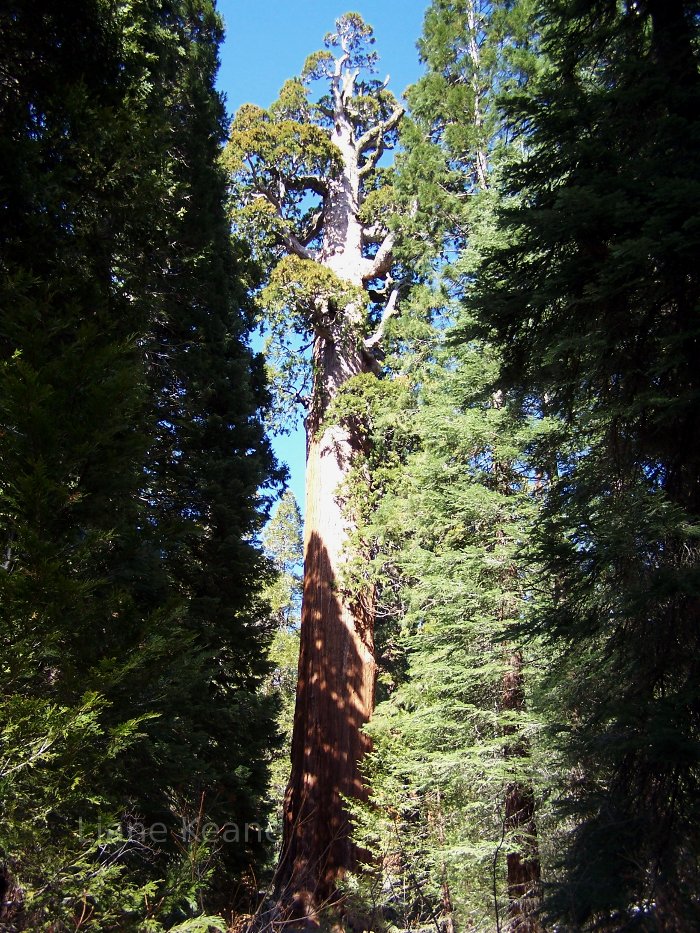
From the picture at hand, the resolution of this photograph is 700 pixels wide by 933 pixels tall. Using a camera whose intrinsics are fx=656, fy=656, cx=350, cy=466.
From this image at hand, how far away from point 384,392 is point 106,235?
5.86m

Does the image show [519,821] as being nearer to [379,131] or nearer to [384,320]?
[384,320]

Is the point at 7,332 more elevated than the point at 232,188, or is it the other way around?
the point at 232,188

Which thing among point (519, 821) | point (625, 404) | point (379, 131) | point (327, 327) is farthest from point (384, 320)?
point (519, 821)

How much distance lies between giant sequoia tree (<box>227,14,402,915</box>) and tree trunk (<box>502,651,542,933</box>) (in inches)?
79.8

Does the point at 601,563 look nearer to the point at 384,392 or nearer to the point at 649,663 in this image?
the point at 649,663

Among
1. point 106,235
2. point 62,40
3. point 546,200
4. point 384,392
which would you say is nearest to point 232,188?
point 384,392

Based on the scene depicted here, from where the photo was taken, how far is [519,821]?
6.61 m

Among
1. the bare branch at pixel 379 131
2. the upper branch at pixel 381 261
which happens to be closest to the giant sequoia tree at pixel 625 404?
the upper branch at pixel 381 261

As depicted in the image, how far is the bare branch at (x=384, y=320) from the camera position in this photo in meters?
11.4

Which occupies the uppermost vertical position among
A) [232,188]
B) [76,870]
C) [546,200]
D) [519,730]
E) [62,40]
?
[232,188]

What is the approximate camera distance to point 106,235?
5.01 meters

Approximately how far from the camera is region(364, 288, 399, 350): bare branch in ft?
37.4

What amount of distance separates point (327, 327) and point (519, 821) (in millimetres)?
7895

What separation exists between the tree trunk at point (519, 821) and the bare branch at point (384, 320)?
20.4ft
